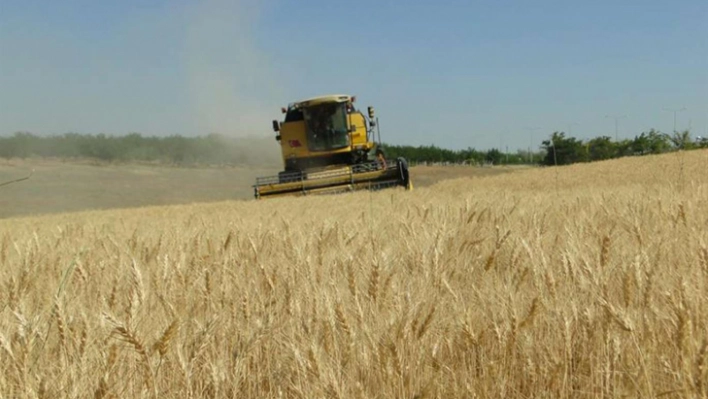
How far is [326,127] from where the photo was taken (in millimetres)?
16109

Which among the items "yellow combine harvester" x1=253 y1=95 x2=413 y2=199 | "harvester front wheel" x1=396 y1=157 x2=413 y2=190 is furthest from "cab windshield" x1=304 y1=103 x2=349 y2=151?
"harvester front wheel" x1=396 y1=157 x2=413 y2=190

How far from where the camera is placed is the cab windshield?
1609cm

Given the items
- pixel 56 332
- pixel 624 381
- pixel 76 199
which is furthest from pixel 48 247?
pixel 76 199

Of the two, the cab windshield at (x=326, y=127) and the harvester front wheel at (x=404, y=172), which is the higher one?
the cab windshield at (x=326, y=127)

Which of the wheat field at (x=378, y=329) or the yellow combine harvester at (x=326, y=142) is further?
the yellow combine harvester at (x=326, y=142)

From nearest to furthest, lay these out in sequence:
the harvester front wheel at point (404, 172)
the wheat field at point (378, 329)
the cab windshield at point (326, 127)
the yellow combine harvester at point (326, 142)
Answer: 1. the wheat field at point (378, 329)
2. the harvester front wheel at point (404, 172)
3. the yellow combine harvester at point (326, 142)
4. the cab windshield at point (326, 127)

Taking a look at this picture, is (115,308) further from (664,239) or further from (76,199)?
(76,199)

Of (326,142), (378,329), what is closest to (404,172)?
(326,142)

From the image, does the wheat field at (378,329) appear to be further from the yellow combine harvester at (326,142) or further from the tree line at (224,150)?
the tree line at (224,150)

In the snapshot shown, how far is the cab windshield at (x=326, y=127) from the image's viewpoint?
634 inches

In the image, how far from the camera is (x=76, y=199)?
1053 inches

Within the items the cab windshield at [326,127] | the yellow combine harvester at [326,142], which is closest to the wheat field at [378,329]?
the yellow combine harvester at [326,142]

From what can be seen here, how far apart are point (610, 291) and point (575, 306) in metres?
0.23

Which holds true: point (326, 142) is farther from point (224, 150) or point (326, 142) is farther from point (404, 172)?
point (224, 150)
